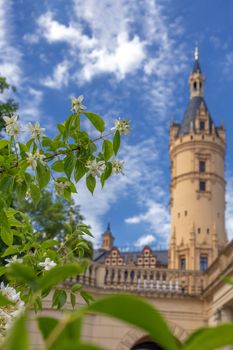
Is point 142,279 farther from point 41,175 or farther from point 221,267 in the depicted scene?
Result: point 41,175

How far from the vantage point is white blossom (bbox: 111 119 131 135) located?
2.29 m

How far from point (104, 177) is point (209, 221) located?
1499 inches

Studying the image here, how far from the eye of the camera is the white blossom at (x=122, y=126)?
7.51 feet

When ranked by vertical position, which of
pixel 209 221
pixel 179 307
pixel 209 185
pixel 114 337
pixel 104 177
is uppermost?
pixel 209 185

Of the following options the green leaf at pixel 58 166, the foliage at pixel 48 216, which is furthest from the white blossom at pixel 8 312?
the foliage at pixel 48 216

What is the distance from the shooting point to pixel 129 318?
0.55m

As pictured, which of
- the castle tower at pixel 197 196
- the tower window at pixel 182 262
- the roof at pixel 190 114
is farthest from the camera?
the roof at pixel 190 114

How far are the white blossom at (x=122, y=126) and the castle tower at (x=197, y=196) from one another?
37622mm

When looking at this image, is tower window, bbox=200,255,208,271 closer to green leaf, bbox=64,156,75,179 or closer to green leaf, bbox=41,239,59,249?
green leaf, bbox=41,239,59,249

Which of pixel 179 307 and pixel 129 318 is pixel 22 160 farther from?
pixel 179 307

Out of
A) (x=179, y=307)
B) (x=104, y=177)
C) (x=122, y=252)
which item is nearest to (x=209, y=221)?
(x=122, y=252)

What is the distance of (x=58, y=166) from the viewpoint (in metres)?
2.38

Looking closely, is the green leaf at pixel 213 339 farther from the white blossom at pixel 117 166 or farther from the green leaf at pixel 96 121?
the white blossom at pixel 117 166

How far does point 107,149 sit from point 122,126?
132 mm
